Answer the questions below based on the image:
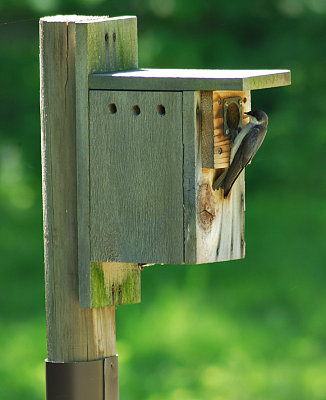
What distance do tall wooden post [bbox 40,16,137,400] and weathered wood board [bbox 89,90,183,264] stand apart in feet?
0.26

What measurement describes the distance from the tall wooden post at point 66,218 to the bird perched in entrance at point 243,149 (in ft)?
1.33

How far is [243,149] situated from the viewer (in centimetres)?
320

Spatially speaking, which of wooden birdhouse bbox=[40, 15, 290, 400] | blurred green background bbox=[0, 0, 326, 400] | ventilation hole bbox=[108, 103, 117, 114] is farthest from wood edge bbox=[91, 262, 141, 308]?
blurred green background bbox=[0, 0, 326, 400]

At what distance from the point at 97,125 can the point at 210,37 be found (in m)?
5.30

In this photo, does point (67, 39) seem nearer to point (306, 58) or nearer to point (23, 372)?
point (23, 372)

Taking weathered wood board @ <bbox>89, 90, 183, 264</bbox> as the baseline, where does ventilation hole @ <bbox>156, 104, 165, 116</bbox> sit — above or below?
above

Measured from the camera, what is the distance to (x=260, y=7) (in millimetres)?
8289

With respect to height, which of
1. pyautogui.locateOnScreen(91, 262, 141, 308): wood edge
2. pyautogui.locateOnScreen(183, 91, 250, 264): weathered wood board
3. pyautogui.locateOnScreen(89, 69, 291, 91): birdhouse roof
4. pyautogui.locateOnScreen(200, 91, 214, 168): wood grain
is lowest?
pyautogui.locateOnScreen(91, 262, 141, 308): wood edge

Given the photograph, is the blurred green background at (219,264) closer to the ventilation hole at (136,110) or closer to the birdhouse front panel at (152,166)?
the birdhouse front panel at (152,166)

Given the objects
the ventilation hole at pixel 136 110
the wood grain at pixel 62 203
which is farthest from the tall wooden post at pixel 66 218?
the ventilation hole at pixel 136 110

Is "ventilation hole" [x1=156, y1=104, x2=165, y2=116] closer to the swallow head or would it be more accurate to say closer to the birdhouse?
the birdhouse

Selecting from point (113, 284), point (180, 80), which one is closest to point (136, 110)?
point (180, 80)

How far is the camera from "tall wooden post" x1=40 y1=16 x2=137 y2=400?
10.4 ft

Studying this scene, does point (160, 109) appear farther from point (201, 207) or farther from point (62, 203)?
point (62, 203)
